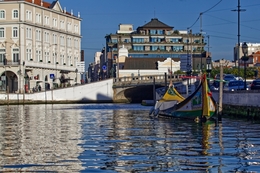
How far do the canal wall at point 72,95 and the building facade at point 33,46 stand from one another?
3.31 metres

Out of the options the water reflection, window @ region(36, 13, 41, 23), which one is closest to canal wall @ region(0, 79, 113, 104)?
window @ region(36, 13, 41, 23)

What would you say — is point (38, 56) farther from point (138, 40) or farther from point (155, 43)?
point (155, 43)

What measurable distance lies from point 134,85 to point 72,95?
959 cm

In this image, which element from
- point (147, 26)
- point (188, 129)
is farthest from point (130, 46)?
point (188, 129)

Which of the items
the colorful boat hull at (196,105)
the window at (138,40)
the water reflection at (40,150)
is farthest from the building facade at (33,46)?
the water reflection at (40,150)

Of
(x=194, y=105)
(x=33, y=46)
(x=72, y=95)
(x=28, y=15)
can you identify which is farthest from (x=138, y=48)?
(x=194, y=105)

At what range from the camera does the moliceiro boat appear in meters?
37.5

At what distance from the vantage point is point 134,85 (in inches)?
3733

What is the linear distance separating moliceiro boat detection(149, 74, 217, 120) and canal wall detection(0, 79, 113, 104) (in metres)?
43.8

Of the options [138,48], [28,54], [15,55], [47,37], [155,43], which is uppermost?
[155,43]

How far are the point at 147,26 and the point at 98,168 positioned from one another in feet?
402

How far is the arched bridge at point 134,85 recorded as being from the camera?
94.3 metres

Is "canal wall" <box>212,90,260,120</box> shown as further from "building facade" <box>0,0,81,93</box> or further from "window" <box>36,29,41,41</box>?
"window" <box>36,29,41,41</box>

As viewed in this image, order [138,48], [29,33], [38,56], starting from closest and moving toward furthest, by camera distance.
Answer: [29,33] < [38,56] < [138,48]
